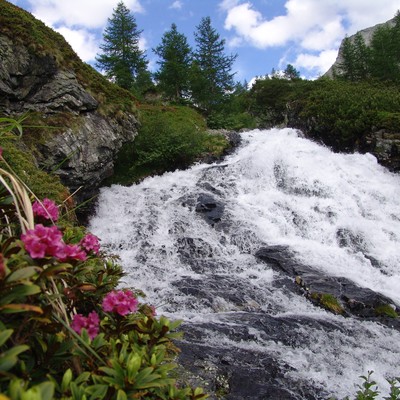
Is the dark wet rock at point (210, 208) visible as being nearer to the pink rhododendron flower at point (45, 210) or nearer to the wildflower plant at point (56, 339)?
the pink rhododendron flower at point (45, 210)

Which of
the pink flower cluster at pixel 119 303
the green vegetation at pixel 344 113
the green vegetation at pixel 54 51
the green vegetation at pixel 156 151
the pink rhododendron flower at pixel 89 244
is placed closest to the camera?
the pink flower cluster at pixel 119 303

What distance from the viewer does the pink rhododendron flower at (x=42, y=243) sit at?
1429 mm

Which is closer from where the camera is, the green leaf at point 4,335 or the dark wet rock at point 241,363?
the green leaf at point 4,335

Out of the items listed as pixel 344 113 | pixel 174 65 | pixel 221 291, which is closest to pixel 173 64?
pixel 174 65

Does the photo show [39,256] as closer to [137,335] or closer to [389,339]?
[137,335]

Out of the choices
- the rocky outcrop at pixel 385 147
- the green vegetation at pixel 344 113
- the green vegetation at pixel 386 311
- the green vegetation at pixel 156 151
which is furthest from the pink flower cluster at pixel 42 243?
the green vegetation at pixel 344 113

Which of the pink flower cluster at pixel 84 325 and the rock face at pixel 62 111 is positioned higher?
the rock face at pixel 62 111

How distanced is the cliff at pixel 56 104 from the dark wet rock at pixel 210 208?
375 centimetres

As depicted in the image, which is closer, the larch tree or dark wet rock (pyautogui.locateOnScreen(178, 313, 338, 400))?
dark wet rock (pyautogui.locateOnScreen(178, 313, 338, 400))

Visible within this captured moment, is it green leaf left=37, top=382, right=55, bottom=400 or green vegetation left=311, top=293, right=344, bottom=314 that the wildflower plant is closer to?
green leaf left=37, top=382, right=55, bottom=400

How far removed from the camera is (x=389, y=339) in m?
6.37

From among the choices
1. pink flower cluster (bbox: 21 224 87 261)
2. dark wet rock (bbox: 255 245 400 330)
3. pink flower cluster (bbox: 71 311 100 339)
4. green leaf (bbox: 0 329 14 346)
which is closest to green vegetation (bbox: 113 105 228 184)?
dark wet rock (bbox: 255 245 400 330)

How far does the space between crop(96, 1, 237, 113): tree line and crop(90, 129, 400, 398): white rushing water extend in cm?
1466

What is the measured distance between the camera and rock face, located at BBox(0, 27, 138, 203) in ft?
32.4
